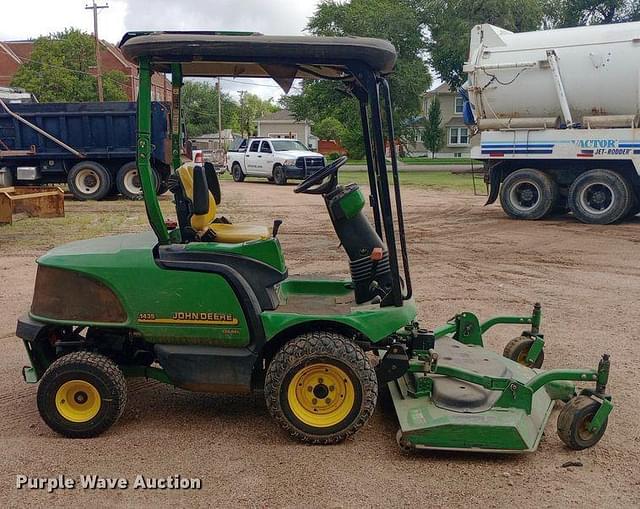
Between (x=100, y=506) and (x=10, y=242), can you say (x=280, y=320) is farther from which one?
(x=10, y=242)

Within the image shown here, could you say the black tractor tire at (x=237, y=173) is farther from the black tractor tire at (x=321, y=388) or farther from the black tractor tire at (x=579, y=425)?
the black tractor tire at (x=579, y=425)

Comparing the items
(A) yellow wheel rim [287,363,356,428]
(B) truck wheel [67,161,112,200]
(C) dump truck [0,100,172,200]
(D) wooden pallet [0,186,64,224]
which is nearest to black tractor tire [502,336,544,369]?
(A) yellow wheel rim [287,363,356,428]

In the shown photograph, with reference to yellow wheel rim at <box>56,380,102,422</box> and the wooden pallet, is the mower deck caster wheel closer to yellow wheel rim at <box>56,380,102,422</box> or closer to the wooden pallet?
yellow wheel rim at <box>56,380,102,422</box>

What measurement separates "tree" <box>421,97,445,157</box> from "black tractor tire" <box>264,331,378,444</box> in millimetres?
48716

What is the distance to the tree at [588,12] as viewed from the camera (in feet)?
129

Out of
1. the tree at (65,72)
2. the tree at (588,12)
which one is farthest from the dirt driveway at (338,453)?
the tree at (65,72)

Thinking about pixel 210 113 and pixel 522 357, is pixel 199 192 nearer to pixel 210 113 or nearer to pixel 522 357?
pixel 522 357

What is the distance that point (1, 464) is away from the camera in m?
3.84

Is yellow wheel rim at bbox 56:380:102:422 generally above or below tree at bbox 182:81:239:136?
below

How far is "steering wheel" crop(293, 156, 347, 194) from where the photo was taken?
14.1 feet

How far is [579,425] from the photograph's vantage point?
13.0 ft

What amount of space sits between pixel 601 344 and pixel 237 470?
3.75 m

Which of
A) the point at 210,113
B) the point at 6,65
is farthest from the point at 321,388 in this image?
the point at 210,113

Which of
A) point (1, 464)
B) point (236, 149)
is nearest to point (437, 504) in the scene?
point (1, 464)
